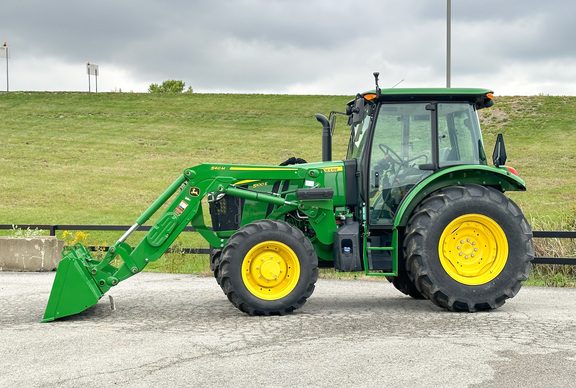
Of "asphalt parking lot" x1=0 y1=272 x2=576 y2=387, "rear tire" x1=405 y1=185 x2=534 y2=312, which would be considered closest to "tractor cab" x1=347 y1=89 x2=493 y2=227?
"rear tire" x1=405 y1=185 x2=534 y2=312

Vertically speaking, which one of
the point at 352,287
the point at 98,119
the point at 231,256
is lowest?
the point at 352,287

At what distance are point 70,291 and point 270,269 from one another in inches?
83.8

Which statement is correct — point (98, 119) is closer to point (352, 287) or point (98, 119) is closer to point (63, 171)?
point (63, 171)

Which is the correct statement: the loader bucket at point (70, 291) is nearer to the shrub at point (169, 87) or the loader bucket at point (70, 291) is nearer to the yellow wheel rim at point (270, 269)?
the yellow wheel rim at point (270, 269)

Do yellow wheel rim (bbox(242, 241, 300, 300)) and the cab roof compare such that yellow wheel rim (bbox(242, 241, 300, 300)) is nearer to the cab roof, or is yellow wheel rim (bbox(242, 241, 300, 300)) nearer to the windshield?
the windshield

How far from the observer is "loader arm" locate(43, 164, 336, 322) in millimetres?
8133

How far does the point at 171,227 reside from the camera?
8562 mm

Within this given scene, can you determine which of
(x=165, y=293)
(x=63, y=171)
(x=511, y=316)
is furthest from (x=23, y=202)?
(x=511, y=316)

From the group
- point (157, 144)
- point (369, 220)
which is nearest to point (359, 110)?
point (369, 220)

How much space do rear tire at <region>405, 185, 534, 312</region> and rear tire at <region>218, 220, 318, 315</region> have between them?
119 centimetres

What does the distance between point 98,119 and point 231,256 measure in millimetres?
35957

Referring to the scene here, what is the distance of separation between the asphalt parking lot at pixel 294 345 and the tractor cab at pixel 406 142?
138cm

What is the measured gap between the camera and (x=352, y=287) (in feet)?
37.3

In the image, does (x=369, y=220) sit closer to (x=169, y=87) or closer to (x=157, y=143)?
(x=157, y=143)
